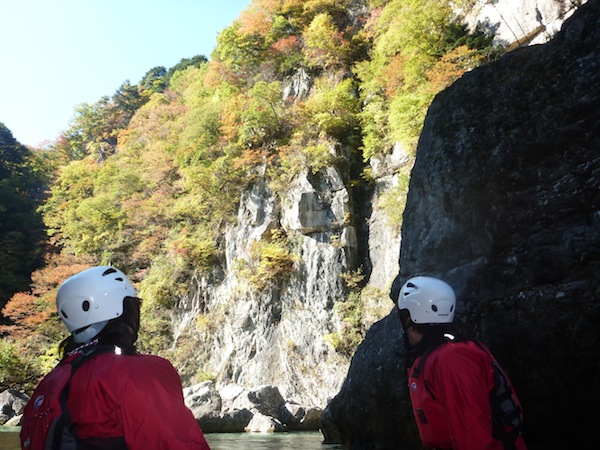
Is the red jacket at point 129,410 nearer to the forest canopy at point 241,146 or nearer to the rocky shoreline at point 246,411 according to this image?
Answer: the rocky shoreline at point 246,411

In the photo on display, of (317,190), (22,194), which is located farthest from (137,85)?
(317,190)

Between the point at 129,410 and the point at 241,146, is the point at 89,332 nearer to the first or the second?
the point at 129,410

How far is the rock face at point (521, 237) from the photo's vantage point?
3.83m

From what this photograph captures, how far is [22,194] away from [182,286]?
19440 mm

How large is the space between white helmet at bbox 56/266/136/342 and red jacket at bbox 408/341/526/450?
1.53m

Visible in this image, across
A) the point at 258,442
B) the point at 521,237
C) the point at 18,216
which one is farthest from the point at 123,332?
the point at 18,216

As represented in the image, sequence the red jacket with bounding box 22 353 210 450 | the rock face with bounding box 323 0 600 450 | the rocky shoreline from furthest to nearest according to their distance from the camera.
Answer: the rocky shoreline < the rock face with bounding box 323 0 600 450 < the red jacket with bounding box 22 353 210 450

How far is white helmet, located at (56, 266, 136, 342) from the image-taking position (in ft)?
6.16

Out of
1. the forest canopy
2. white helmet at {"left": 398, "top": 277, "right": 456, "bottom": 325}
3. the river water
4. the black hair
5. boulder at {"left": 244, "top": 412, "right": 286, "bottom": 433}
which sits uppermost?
the forest canopy

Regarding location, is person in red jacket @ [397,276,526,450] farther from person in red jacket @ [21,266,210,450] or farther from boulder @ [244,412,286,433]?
boulder @ [244,412,286,433]

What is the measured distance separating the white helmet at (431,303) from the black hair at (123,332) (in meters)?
1.57

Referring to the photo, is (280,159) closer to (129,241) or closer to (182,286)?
(182,286)

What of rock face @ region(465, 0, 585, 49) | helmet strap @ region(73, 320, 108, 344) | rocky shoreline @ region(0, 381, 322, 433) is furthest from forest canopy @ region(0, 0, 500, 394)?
helmet strap @ region(73, 320, 108, 344)

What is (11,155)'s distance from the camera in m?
37.2
